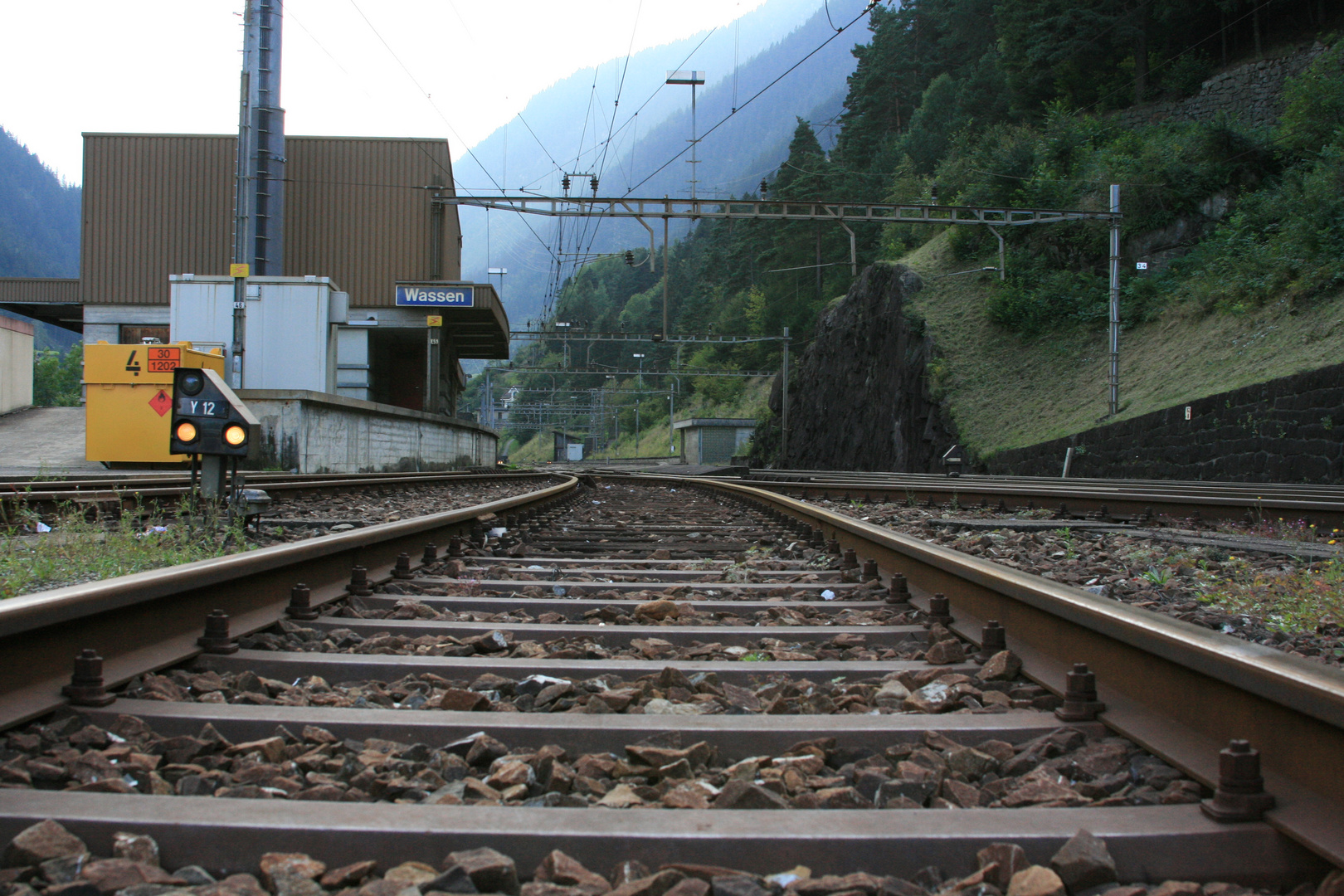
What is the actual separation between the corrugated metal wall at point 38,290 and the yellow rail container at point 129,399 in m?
23.1

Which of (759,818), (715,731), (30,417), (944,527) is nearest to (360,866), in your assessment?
(759,818)

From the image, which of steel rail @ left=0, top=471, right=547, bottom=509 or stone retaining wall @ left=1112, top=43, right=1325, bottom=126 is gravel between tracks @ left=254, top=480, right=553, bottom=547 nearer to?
steel rail @ left=0, top=471, right=547, bottom=509

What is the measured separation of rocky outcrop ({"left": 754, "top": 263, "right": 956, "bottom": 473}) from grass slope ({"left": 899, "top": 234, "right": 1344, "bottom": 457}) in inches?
41.3

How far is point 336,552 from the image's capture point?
419 centimetres

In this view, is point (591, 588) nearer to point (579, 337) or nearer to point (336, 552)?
point (336, 552)

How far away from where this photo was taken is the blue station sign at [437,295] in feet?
103

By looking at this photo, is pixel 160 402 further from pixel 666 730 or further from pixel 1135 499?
pixel 666 730

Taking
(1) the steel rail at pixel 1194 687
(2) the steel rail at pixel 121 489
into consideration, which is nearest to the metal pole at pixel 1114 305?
(2) the steel rail at pixel 121 489

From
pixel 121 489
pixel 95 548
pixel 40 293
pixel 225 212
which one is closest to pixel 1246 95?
pixel 225 212

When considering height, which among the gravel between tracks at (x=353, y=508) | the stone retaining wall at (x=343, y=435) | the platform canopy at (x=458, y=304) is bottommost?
the gravel between tracks at (x=353, y=508)

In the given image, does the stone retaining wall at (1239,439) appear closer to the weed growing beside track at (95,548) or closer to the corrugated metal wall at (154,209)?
the weed growing beside track at (95,548)

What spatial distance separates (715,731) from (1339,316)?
851 inches

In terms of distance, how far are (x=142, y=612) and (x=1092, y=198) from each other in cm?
3589

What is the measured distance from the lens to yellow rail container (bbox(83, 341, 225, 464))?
1577 cm
